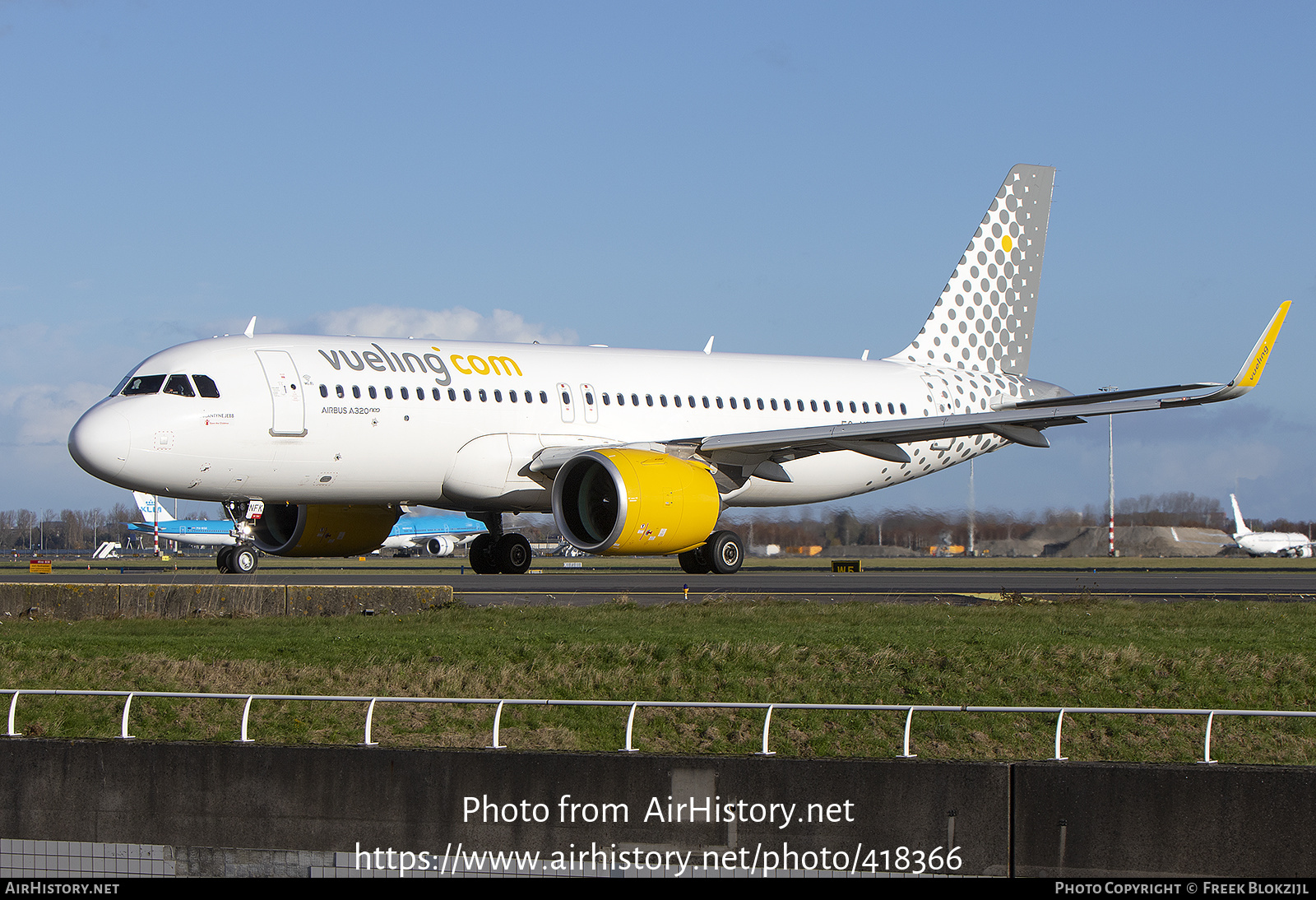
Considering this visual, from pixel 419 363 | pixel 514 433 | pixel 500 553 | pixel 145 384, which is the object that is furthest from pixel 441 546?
pixel 145 384

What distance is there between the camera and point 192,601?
18.9 metres

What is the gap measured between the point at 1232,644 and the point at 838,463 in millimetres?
14599

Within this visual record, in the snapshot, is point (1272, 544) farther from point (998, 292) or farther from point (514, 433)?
point (514, 433)

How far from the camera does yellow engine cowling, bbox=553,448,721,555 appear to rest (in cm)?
2198

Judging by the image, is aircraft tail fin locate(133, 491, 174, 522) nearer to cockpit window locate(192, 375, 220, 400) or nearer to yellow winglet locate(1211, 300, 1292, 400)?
cockpit window locate(192, 375, 220, 400)

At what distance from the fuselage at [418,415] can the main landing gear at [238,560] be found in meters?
1.83

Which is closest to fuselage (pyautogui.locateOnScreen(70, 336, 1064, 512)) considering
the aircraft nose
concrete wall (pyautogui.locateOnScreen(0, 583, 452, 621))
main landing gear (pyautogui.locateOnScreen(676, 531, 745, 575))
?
the aircraft nose

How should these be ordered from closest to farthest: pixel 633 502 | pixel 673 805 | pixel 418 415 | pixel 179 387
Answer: pixel 673 805
pixel 179 387
pixel 633 502
pixel 418 415

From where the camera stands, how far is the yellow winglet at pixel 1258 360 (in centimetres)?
2342

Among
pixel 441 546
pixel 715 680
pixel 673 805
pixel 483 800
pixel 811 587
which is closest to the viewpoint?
pixel 673 805

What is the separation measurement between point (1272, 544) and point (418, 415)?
70.8 metres
